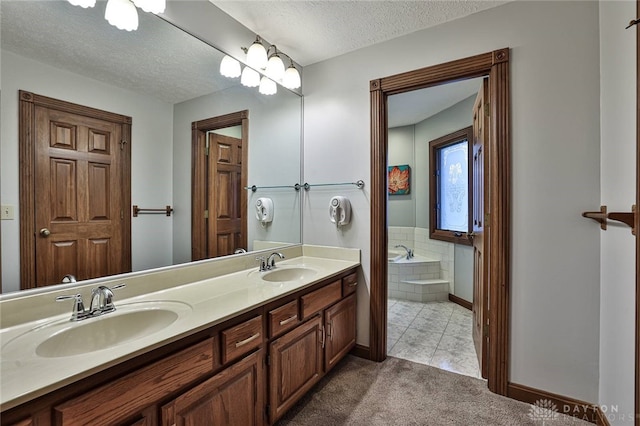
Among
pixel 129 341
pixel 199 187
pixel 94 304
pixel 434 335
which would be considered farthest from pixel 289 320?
pixel 434 335

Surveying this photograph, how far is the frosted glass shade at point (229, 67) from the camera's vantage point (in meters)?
1.95

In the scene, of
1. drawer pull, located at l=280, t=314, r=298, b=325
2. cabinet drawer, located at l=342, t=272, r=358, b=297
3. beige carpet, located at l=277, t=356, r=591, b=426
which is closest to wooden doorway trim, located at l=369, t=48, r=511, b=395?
beige carpet, located at l=277, t=356, r=591, b=426

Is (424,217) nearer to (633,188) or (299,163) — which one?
(299,163)

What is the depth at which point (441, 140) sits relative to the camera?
4.07 meters

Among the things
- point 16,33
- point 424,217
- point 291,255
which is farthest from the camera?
point 424,217

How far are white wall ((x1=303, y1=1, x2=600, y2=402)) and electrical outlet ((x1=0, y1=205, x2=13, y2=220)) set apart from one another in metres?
2.50

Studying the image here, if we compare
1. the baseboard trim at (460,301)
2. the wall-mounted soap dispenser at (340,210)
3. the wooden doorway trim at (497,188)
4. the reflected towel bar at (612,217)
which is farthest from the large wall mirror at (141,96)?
the baseboard trim at (460,301)

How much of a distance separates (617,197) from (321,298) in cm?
165

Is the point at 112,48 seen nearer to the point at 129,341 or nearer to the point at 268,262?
the point at 129,341

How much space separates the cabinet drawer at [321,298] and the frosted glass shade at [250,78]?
5.20ft

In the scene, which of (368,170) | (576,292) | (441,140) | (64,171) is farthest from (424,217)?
(64,171)

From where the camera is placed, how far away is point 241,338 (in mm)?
1278

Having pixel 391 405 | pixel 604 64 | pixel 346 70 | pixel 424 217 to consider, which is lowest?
pixel 391 405

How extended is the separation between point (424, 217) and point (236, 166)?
328 cm
